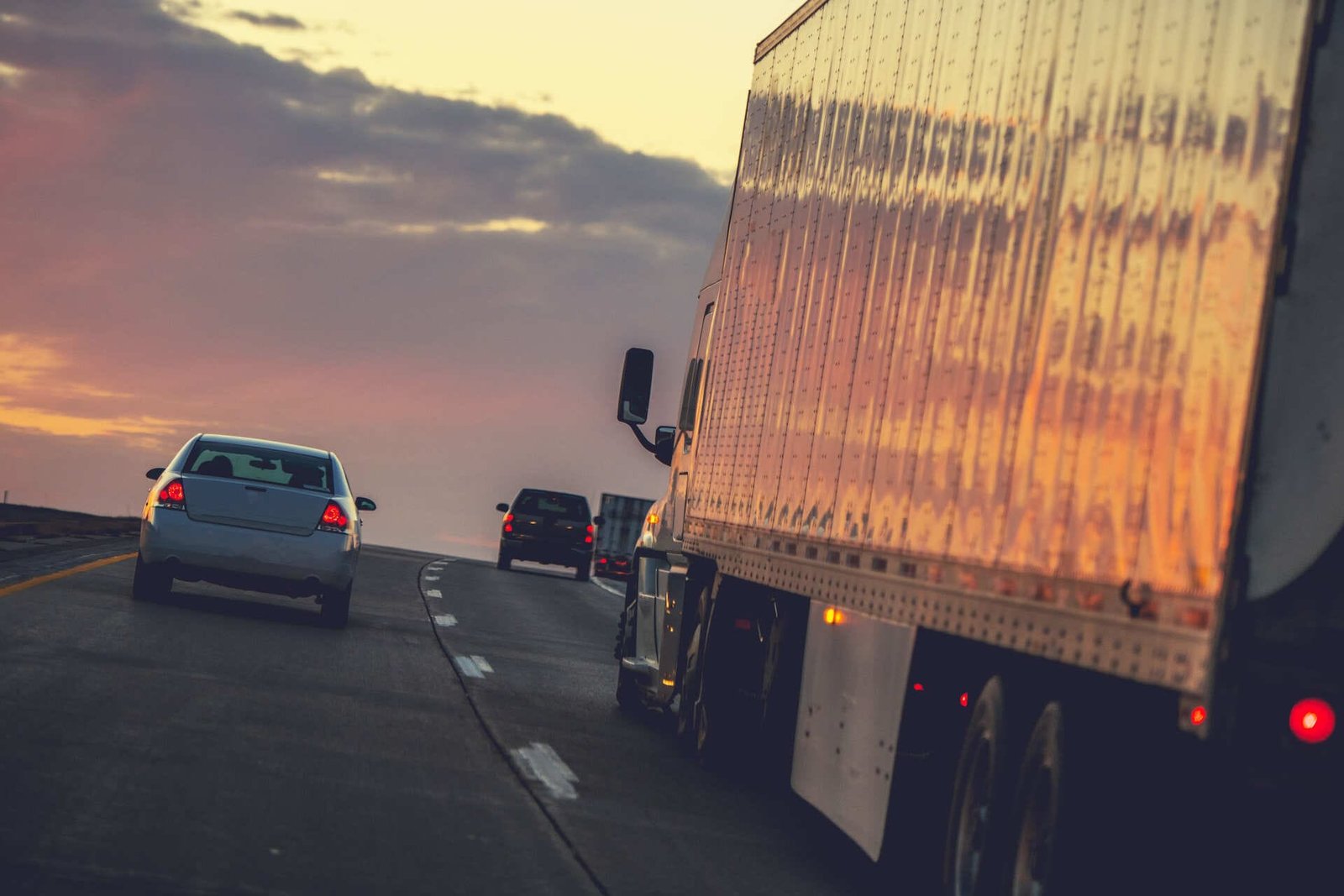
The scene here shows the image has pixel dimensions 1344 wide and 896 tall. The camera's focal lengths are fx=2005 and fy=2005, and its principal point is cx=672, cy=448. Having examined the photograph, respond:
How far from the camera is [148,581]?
58.4 ft

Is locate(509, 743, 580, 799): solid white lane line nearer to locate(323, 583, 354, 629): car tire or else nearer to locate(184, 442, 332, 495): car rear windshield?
locate(323, 583, 354, 629): car tire

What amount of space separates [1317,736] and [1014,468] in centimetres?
150

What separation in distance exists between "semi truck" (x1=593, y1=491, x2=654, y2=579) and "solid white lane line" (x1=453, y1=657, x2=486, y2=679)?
2934cm

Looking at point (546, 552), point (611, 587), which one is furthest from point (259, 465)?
point (546, 552)

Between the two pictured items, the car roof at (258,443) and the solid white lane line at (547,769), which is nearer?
the solid white lane line at (547,769)

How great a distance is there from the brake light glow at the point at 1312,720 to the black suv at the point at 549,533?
36281 millimetres

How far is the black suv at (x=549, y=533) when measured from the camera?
41906 mm

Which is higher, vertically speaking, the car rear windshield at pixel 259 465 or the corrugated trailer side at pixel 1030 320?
the corrugated trailer side at pixel 1030 320

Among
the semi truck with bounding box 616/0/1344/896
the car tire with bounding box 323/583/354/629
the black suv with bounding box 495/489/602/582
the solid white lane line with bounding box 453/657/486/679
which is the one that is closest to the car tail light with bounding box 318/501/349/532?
the car tire with bounding box 323/583/354/629

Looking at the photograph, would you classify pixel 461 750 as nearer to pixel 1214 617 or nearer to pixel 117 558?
pixel 1214 617

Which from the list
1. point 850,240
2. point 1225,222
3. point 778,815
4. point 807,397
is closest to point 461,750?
point 778,815

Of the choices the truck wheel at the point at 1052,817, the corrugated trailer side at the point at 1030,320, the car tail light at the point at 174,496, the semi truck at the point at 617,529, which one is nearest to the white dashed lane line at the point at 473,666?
the car tail light at the point at 174,496

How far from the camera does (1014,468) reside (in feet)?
21.7

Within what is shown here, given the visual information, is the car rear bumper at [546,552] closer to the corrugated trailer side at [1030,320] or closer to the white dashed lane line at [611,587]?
the white dashed lane line at [611,587]
